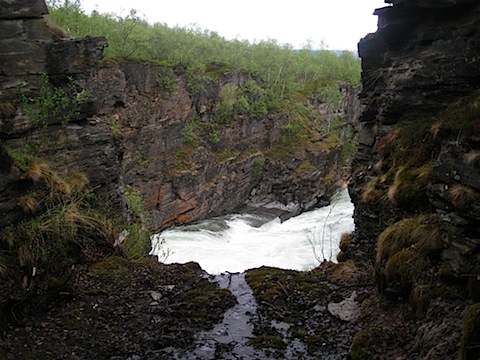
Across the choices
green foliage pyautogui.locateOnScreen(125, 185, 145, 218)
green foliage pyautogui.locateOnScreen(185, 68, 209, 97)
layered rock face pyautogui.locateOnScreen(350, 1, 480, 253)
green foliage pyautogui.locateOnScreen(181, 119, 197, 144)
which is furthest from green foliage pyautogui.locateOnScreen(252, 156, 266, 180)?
layered rock face pyautogui.locateOnScreen(350, 1, 480, 253)

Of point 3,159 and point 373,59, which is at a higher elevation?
point 373,59

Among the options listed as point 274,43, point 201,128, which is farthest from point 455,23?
point 274,43

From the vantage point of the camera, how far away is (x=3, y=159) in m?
9.14

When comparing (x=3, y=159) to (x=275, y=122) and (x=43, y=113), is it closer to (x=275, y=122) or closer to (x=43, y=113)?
(x=43, y=113)

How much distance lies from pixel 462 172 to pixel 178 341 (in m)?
5.62

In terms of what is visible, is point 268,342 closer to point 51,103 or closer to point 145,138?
point 51,103

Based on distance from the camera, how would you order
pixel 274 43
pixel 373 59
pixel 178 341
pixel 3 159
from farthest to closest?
pixel 274 43, pixel 373 59, pixel 3 159, pixel 178 341

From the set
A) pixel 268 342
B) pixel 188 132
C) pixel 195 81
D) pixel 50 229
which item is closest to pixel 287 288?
pixel 268 342

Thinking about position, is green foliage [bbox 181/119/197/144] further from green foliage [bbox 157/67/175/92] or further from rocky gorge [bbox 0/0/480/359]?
rocky gorge [bbox 0/0/480/359]

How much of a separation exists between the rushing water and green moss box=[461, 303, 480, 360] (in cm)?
1565

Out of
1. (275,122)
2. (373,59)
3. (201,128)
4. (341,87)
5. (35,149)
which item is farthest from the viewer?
(341,87)

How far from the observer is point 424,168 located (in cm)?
984

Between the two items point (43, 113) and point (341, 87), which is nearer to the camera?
point (43, 113)

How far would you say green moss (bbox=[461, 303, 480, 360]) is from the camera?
5016mm
